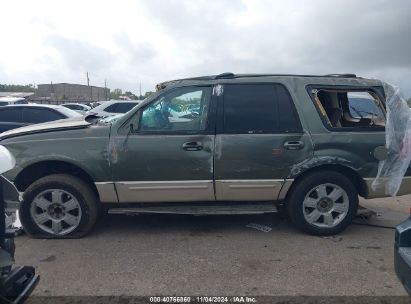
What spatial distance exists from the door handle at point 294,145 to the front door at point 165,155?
0.85 meters

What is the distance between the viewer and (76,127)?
427cm

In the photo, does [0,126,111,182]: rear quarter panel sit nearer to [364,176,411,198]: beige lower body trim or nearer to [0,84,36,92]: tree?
[364,176,411,198]: beige lower body trim

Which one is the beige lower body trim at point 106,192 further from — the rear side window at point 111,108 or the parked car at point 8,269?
the rear side window at point 111,108

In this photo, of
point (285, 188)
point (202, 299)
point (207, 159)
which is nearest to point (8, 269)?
point (202, 299)

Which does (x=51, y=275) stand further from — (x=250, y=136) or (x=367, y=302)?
(x=367, y=302)

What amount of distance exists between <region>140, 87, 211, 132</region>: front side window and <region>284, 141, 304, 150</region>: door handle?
3.17 ft

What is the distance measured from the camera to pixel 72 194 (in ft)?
13.6

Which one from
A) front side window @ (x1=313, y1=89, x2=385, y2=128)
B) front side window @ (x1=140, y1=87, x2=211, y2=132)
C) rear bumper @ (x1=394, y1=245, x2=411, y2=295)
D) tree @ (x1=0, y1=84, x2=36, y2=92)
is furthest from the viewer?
tree @ (x1=0, y1=84, x2=36, y2=92)

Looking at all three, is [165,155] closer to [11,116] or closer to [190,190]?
[190,190]

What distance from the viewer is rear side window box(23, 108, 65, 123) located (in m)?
9.16

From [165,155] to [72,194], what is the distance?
1144 mm

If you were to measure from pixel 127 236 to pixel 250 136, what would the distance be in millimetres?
1882

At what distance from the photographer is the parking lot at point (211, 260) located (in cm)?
320

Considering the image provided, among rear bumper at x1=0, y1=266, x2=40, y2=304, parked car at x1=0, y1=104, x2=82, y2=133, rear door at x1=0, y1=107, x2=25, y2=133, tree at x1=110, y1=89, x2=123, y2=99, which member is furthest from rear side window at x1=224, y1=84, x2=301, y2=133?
tree at x1=110, y1=89, x2=123, y2=99
